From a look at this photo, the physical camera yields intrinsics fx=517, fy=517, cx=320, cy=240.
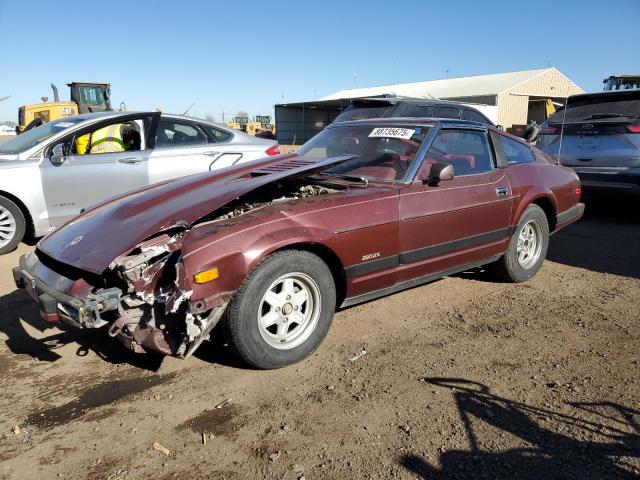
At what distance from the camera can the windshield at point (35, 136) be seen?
20.1 ft

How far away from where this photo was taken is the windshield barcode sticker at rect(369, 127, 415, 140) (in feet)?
13.7

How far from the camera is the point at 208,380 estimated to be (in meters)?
3.10

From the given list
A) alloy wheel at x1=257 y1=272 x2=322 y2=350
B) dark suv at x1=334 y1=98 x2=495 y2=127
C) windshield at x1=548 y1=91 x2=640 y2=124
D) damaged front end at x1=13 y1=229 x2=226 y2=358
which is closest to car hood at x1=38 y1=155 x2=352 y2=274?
damaged front end at x1=13 y1=229 x2=226 y2=358

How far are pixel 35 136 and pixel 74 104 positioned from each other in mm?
13844

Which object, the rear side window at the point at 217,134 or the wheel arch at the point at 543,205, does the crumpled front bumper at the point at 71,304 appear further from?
the rear side window at the point at 217,134

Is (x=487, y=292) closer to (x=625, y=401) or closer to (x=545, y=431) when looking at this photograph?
(x=625, y=401)

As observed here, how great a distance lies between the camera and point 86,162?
237 inches

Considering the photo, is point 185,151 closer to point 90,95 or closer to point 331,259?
point 331,259

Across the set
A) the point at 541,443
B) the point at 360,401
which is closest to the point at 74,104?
the point at 360,401

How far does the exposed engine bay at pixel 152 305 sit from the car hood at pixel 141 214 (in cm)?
13

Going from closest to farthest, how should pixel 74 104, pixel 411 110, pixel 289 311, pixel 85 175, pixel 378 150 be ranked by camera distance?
pixel 289 311, pixel 378 150, pixel 85 175, pixel 411 110, pixel 74 104

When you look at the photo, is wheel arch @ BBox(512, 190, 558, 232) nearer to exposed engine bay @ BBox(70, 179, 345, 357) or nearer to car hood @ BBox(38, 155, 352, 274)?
car hood @ BBox(38, 155, 352, 274)

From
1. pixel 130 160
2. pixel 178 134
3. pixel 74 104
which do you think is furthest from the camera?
pixel 74 104

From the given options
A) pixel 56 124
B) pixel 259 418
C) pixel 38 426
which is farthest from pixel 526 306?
pixel 56 124
